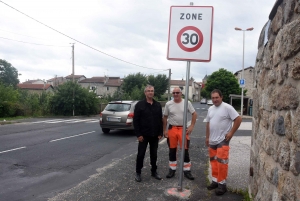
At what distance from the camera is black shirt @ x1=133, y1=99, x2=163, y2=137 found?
17.6ft

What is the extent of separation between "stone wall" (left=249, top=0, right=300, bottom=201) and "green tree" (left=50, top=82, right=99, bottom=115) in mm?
25646

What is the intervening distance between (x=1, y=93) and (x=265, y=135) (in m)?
24.3

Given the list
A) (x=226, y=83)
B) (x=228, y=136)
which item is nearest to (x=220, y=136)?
(x=228, y=136)

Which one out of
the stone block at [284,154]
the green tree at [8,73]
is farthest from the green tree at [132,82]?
the stone block at [284,154]

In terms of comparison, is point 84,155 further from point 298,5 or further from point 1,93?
point 1,93

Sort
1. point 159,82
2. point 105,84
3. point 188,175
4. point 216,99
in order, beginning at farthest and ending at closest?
1. point 105,84
2. point 159,82
3. point 188,175
4. point 216,99

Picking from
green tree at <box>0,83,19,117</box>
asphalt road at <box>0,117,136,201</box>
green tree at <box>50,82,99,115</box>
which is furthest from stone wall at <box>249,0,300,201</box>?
green tree at <box>50,82,99,115</box>

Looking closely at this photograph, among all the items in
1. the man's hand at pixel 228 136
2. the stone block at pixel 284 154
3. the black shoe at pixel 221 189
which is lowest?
the black shoe at pixel 221 189

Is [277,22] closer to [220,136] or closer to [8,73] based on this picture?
[220,136]

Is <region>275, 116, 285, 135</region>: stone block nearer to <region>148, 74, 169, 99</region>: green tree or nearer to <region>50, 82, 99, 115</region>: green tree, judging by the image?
<region>50, 82, 99, 115</region>: green tree

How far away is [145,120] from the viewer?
5.39 meters

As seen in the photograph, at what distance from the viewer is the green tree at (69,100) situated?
90.3ft

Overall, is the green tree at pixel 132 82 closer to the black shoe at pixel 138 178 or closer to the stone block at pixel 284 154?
the black shoe at pixel 138 178

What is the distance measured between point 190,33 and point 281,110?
2.26 meters
